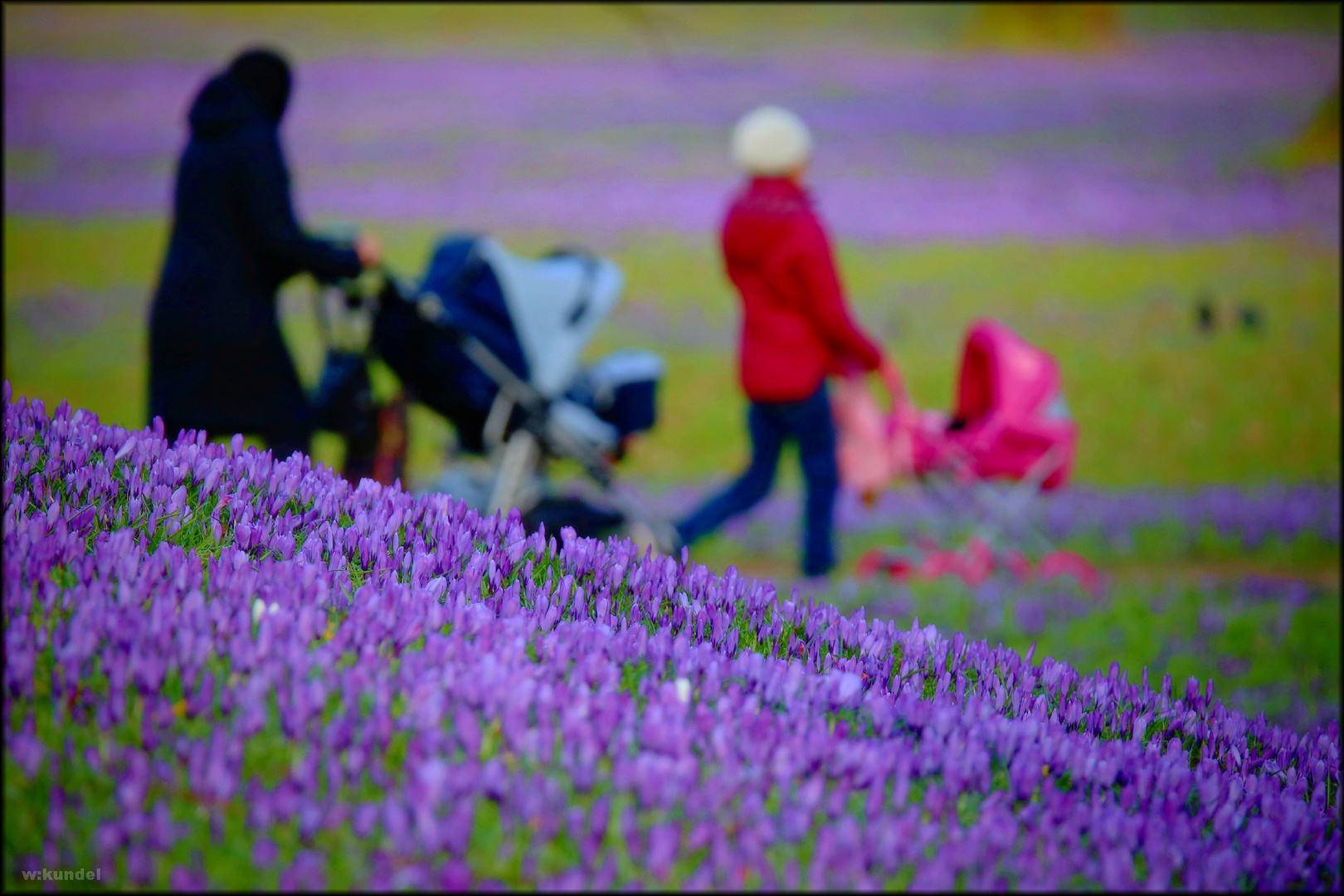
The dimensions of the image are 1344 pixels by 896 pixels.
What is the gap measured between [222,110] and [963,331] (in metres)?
7.71

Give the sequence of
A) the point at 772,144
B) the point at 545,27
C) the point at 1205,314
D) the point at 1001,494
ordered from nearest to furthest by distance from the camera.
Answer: the point at 772,144, the point at 1001,494, the point at 1205,314, the point at 545,27

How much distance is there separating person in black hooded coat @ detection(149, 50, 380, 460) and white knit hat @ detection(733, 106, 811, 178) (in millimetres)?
2024

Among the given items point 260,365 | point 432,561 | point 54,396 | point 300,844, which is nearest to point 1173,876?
point 300,844

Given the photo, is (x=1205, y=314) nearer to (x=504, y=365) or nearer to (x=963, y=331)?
(x=963, y=331)

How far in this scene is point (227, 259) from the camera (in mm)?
5070

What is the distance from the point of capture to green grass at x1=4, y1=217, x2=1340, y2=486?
31.7 feet

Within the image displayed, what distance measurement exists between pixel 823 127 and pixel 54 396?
745 cm

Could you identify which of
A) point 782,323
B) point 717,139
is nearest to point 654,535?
point 782,323

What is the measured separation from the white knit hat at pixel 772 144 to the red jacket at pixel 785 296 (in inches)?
3.1

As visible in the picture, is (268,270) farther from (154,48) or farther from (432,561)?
(154,48)

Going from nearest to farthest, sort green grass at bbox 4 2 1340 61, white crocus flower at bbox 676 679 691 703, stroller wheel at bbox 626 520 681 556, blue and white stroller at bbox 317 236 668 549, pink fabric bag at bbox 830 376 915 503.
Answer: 1. white crocus flower at bbox 676 679 691 703
2. blue and white stroller at bbox 317 236 668 549
3. stroller wheel at bbox 626 520 681 556
4. pink fabric bag at bbox 830 376 915 503
5. green grass at bbox 4 2 1340 61

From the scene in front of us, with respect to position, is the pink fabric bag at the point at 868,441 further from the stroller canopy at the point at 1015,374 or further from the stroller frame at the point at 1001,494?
the stroller canopy at the point at 1015,374

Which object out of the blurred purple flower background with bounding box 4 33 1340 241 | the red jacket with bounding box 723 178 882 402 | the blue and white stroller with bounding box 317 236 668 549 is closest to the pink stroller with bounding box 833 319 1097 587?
the red jacket with bounding box 723 178 882 402

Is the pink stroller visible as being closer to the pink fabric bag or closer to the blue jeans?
the pink fabric bag
